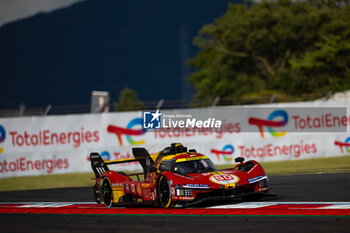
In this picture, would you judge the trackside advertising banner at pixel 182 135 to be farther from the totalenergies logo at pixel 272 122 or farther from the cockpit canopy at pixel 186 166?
the cockpit canopy at pixel 186 166

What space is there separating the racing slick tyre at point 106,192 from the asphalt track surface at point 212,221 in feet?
3.87

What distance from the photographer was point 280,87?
166 feet

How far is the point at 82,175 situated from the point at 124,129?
7.71ft

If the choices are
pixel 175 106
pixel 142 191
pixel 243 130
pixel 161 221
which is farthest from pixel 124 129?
pixel 161 221

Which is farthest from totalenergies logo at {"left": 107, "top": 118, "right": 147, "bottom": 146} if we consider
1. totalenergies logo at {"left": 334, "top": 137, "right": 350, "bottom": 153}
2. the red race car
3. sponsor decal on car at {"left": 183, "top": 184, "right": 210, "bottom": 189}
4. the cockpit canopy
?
sponsor decal on car at {"left": 183, "top": 184, "right": 210, "bottom": 189}

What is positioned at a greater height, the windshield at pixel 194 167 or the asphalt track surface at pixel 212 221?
the windshield at pixel 194 167

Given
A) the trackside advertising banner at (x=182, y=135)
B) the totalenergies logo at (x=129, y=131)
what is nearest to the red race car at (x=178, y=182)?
the trackside advertising banner at (x=182, y=135)

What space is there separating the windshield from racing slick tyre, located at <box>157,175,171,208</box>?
0.36 m

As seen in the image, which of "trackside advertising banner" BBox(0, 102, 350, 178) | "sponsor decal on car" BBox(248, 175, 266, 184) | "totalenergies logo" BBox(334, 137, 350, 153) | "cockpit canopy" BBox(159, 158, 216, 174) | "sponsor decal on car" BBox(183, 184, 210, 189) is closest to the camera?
"sponsor decal on car" BBox(183, 184, 210, 189)

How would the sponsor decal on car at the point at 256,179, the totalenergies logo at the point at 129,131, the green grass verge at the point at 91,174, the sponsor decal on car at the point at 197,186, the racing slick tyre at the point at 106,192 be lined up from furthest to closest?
the totalenergies logo at the point at 129,131, the green grass verge at the point at 91,174, the racing slick tyre at the point at 106,192, the sponsor decal on car at the point at 256,179, the sponsor decal on car at the point at 197,186

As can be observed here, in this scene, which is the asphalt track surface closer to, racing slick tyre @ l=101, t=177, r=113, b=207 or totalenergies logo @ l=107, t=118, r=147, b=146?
racing slick tyre @ l=101, t=177, r=113, b=207

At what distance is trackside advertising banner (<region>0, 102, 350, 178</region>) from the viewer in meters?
22.6

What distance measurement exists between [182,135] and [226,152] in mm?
1770

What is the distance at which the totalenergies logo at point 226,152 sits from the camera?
74.6 feet
